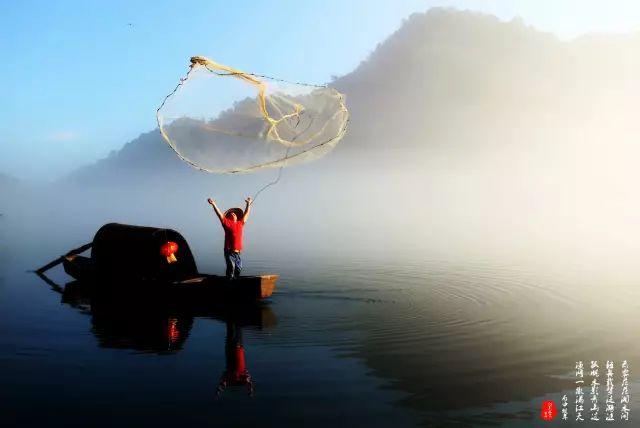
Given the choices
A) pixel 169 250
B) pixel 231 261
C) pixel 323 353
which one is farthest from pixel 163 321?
pixel 323 353

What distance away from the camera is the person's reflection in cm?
1285

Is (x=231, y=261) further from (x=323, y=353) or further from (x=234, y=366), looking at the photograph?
(x=234, y=366)

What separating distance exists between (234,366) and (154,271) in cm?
1094

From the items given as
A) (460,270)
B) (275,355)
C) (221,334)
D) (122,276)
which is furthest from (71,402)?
(460,270)

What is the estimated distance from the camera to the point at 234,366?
47.0 ft

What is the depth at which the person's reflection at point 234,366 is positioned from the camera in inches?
506

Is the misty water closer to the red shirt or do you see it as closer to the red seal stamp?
the red seal stamp

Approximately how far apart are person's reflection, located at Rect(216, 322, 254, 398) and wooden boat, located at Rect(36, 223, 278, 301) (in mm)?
3458

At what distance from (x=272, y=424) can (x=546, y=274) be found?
1171 inches

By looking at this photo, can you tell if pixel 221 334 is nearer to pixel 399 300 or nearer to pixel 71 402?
pixel 71 402

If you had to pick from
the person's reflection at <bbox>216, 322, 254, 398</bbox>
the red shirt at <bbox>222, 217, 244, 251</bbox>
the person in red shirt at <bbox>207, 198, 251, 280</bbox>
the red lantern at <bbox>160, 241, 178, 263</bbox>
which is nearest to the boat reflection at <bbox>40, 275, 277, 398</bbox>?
the person's reflection at <bbox>216, 322, 254, 398</bbox>

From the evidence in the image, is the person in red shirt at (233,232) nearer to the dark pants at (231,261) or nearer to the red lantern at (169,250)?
the dark pants at (231,261)

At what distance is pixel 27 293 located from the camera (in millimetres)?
26297

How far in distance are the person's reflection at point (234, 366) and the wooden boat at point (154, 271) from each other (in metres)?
3.46
